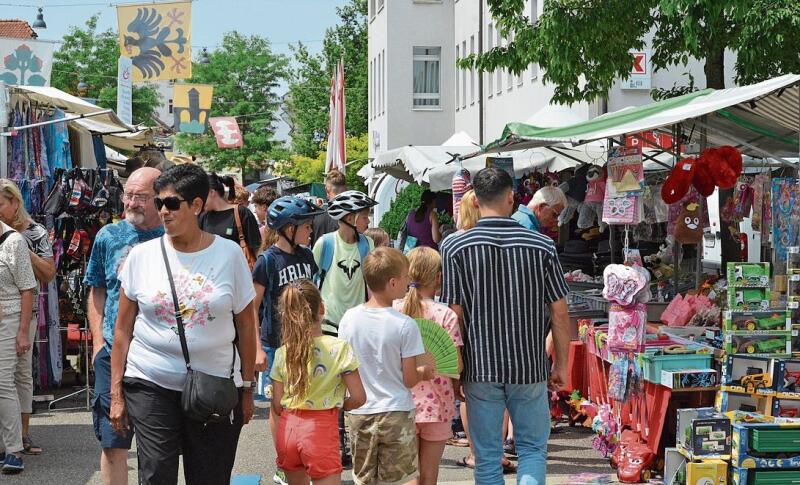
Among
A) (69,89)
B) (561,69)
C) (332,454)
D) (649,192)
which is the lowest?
(332,454)

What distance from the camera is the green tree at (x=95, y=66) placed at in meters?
55.3

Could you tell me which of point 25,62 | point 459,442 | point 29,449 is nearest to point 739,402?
point 459,442

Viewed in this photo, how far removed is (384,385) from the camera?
5797 mm

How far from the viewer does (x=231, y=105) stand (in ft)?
229

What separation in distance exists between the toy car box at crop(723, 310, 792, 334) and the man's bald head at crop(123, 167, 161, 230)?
3.91m

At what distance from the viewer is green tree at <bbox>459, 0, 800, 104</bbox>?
13195 millimetres

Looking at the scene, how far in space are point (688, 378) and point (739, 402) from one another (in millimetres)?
386

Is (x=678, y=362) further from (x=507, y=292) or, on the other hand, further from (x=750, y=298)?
(x=507, y=292)

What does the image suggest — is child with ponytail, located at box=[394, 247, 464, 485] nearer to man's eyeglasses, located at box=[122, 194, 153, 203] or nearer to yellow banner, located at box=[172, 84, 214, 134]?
man's eyeglasses, located at box=[122, 194, 153, 203]

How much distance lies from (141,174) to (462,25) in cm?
3541

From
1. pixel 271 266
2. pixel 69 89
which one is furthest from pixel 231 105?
pixel 271 266

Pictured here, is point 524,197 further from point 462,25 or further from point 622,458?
point 462,25

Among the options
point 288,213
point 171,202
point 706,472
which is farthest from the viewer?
point 288,213

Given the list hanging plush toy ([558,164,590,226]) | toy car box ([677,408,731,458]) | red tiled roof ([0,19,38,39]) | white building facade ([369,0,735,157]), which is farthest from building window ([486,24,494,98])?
toy car box ([677,408,731,458])
